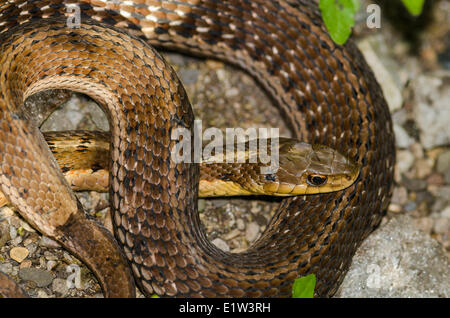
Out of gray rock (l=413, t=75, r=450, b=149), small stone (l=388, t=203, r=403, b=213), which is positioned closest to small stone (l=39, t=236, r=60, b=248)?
small stone (l=388, t=203, r=403, b=213)

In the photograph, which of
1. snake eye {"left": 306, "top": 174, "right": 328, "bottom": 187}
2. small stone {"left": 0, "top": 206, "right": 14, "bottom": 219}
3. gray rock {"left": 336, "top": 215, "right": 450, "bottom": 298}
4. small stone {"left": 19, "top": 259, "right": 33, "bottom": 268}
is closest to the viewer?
small stone {"left": 19, "top": 259, "right": 33, "bottom": 268}

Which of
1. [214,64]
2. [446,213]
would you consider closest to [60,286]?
[214,64]

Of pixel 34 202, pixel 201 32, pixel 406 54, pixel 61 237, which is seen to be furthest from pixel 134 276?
pixel 406 54

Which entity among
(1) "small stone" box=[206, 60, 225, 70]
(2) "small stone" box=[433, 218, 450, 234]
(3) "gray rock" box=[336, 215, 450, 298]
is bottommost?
(3) "gray rock" box=[336, 215, 450, 298]

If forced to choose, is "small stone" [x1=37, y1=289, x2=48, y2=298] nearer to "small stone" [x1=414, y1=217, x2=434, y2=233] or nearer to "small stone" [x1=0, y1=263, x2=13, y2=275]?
"small stone" [x1=0, y1=263, x2=13, y2=275]

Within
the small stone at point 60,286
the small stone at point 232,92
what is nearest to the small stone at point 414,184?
the small stone at point 232,92
